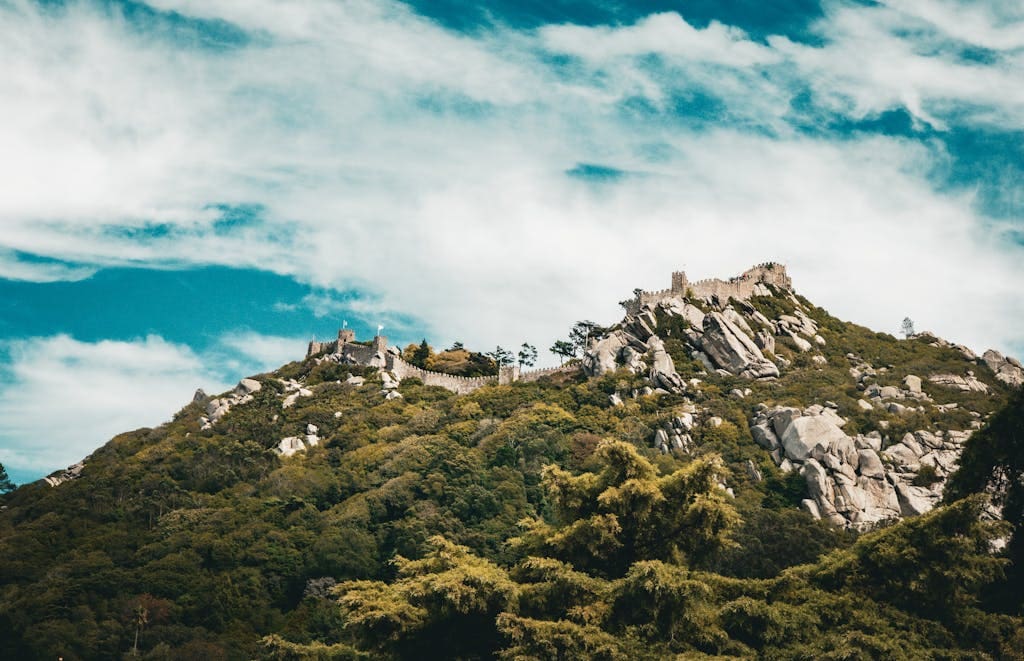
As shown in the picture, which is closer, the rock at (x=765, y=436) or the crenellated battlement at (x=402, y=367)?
the rock at (x=765, y=436)

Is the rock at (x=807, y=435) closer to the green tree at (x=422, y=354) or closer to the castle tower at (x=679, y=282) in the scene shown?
the castle tower at (x=679, y=282)

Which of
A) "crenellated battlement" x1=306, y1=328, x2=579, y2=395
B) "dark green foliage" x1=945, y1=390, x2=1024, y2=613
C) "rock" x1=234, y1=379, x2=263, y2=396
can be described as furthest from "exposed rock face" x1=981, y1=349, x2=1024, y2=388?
"rock" x1=234, y1=379, x2=263, y2=396

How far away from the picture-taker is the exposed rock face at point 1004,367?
91125mm

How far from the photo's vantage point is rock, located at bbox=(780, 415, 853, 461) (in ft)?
238

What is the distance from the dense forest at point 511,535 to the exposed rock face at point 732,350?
7.46 ft

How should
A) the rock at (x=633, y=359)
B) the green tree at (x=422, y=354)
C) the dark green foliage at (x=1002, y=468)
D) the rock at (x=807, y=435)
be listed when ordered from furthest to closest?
the green tree at (x=422, y=354) < the rock at (x=633, y=359) < the rock at (x=807, y=435) < the dark green foliage at (x=1002, y=468)

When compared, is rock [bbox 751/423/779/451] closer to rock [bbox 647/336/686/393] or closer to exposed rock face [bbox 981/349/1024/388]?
rock [bbox 647/336/686/393]

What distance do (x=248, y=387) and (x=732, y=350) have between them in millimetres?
50805

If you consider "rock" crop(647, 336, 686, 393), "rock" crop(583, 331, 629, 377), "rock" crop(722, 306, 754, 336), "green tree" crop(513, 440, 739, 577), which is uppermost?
"rock" crop(722, 306, 754, 336)

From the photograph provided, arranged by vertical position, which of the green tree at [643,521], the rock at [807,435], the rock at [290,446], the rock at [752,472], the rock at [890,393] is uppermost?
the rock at [890,393]

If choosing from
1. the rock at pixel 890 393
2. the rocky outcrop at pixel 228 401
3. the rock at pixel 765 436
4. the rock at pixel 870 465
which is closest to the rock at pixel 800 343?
the rock at pixel 890 393

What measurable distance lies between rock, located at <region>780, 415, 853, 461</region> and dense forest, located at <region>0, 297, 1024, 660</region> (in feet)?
6.97

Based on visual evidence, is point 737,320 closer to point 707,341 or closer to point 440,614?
point 707,341

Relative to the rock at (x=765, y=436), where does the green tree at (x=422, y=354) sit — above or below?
above
